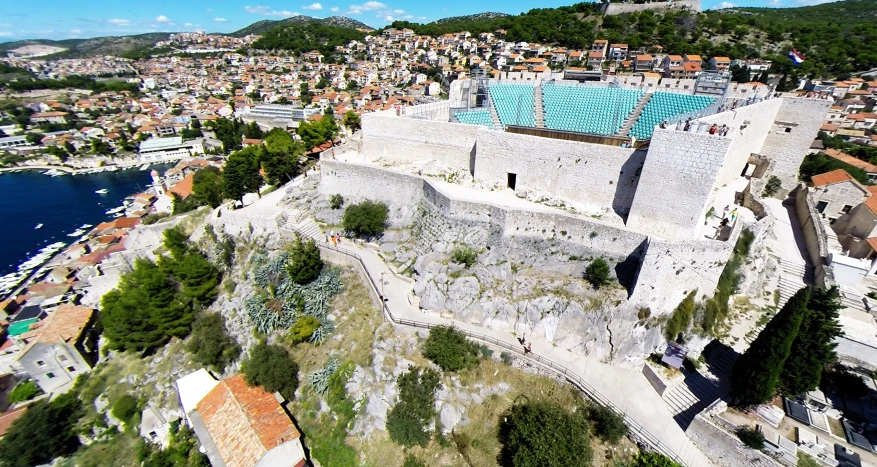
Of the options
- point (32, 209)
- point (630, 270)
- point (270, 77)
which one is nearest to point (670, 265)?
point (630, 270)

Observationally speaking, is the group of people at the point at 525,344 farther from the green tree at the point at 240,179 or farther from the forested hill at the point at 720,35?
the forested hill at the point at 720,35

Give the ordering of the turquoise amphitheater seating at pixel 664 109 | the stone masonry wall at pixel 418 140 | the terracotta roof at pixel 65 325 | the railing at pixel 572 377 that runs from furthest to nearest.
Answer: the terracotta roof at pixel 65 325
the stone masonry wall at pixel 418 140
the turquoise amphitheater seating at pixel 664 109
the railing at pixel 572 377

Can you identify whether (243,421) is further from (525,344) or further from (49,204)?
(49,204)

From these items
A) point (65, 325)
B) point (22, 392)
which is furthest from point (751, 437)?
point (22, 392)

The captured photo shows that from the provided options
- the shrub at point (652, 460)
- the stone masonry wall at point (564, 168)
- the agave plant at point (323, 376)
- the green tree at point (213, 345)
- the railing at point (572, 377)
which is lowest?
the green tree at point (213, 345)

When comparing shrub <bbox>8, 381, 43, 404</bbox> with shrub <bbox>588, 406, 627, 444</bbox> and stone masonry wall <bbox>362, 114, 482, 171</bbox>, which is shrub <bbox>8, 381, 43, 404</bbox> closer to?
stone masonry wall <bbox>362, 114, 482, 171</bbox>

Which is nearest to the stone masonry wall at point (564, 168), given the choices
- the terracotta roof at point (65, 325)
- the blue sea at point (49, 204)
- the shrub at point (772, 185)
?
the shrub at point (772, 185)
